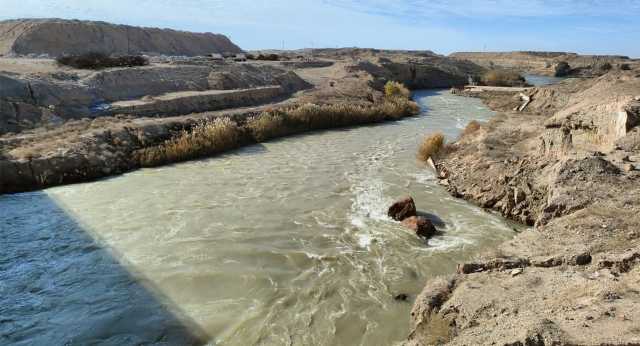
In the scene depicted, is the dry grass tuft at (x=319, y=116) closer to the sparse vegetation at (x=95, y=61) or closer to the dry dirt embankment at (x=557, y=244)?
the dry dirt embankment at (x=557, y=244)

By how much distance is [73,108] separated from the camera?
16.0 metres

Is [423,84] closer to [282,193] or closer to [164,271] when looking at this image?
[282,193]

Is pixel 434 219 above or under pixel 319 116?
under

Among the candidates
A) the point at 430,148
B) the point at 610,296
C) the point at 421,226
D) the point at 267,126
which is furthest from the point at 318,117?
the point at 610,296

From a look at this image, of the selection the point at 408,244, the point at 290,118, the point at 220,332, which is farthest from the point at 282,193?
the point at 290,118

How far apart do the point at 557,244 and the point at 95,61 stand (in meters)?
21.8

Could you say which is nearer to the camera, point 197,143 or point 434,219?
point 434,219

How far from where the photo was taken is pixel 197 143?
1466 centimetres

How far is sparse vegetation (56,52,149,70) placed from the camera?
21.0m

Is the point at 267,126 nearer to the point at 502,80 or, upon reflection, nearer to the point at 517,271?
the point at 517,271

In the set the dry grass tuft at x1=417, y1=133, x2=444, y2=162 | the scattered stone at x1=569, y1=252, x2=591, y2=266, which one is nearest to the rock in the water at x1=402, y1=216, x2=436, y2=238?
the scattered stone at x1=569, y1=252, x2=591, y2=266

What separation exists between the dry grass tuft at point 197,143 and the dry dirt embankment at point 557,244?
749 centimetres

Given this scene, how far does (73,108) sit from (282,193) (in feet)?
32.0

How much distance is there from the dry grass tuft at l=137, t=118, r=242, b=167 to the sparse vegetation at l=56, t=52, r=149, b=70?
8639 mm
